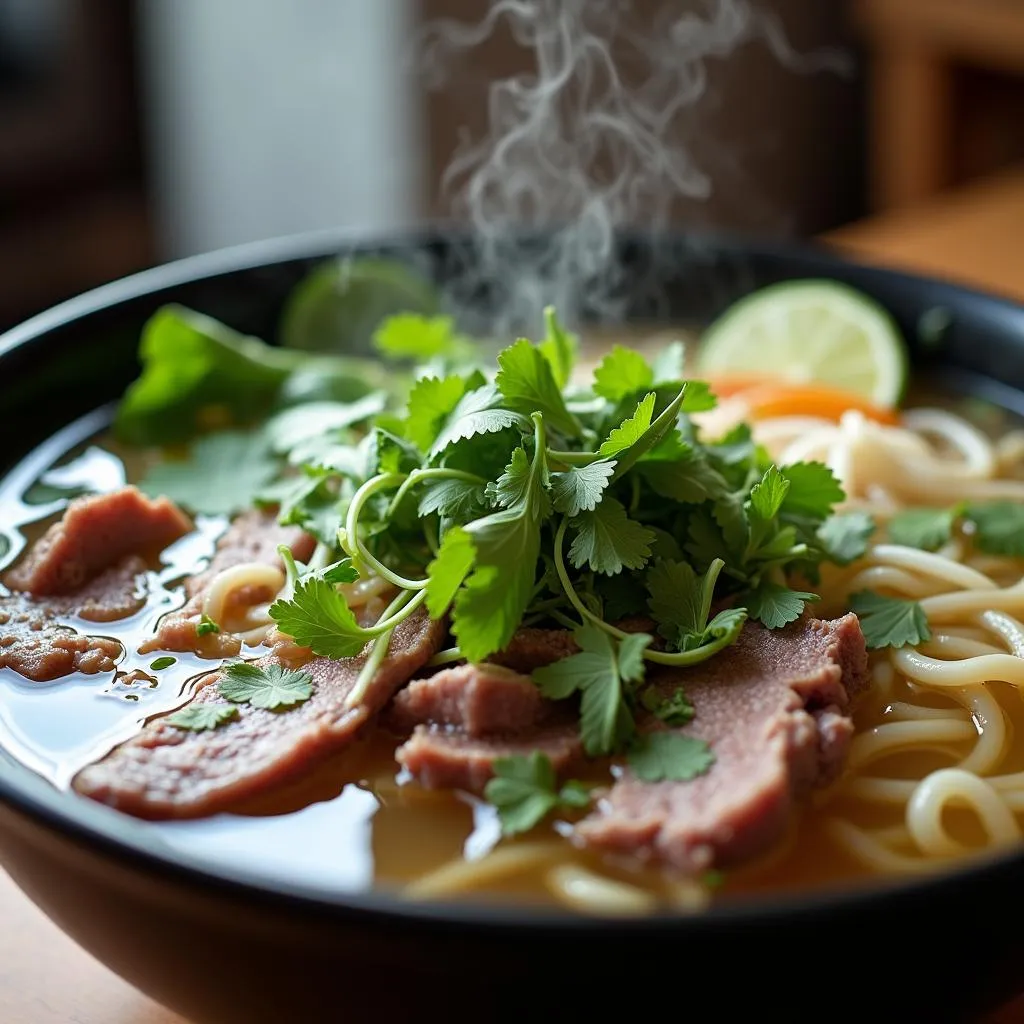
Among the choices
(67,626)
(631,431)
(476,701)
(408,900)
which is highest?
(631,431)

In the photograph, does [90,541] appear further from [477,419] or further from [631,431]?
[631,431]

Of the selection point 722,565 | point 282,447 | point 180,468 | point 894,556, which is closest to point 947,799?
point 722,565

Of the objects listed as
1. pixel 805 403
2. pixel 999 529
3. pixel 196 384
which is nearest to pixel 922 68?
pixel 805 403

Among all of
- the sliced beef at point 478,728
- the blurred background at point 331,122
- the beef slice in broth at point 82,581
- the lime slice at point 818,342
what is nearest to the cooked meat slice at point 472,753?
the sliced beef at point 478,728

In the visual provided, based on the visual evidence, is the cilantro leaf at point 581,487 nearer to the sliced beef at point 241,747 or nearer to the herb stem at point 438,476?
the herb stem at point 438,476

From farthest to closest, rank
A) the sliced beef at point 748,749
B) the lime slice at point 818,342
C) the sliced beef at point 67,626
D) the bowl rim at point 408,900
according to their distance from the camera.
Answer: the lime slice at point 818,342
the sliced beef at point 67,626
the sliced beef at point 748,749
the bowl rim at point 408,900

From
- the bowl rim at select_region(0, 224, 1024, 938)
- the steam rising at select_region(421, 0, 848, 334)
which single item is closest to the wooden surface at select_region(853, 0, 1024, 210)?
the steam rising at select_region(421, 0, 848, 334)

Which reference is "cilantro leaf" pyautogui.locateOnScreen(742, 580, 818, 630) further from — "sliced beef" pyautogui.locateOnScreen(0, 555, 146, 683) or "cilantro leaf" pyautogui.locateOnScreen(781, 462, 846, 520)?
"sliced beef" pyautogui.locateOnScreen(0, 555, 146, 683)
